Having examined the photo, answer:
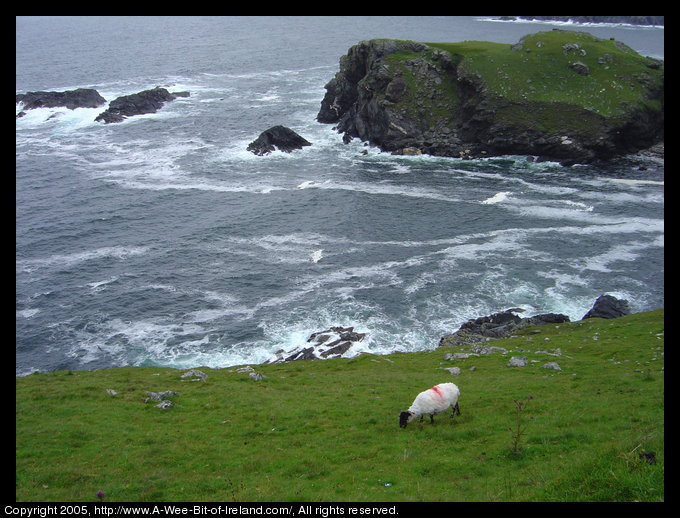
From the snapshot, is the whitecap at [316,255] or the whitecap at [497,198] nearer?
the whitecap at [316,255]

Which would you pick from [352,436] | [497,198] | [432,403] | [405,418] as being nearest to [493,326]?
[432,403]

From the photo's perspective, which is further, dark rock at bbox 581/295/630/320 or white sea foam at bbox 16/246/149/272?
white sea foam at bbox 16/246/149/272

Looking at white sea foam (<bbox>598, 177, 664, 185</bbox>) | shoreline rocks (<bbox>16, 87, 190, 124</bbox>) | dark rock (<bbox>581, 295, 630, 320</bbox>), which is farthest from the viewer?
shoreline rocks (<bbox>16, 87, 190, 124</bbox>)

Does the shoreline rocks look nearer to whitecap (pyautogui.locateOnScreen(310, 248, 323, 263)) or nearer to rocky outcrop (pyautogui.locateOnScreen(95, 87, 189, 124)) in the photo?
rocky outcrop (pyautogui.locateOnScreen(95, 87, 189, 124))

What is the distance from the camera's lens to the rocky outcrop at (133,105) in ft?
469

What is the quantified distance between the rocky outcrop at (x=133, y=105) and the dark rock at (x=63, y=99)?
7.95 m

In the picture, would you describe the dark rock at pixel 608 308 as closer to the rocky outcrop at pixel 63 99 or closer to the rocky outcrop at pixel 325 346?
the rocky outcrop at pixel 325 346

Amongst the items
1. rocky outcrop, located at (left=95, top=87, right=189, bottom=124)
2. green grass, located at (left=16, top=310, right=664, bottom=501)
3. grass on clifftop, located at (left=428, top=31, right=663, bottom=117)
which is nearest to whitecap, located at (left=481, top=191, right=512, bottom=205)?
grass on clifftop, located at (left=428, top=31, right=663, bottom=117)

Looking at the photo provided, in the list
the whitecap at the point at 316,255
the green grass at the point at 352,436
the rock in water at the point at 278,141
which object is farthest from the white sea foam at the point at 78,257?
the rock in water at the point at 278,141

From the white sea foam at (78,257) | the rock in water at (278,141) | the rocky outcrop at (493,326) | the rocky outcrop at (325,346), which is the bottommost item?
the rocky outcrop at (325,346)

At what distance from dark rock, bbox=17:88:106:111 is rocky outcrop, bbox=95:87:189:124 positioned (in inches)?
313

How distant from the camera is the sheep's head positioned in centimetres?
2542
